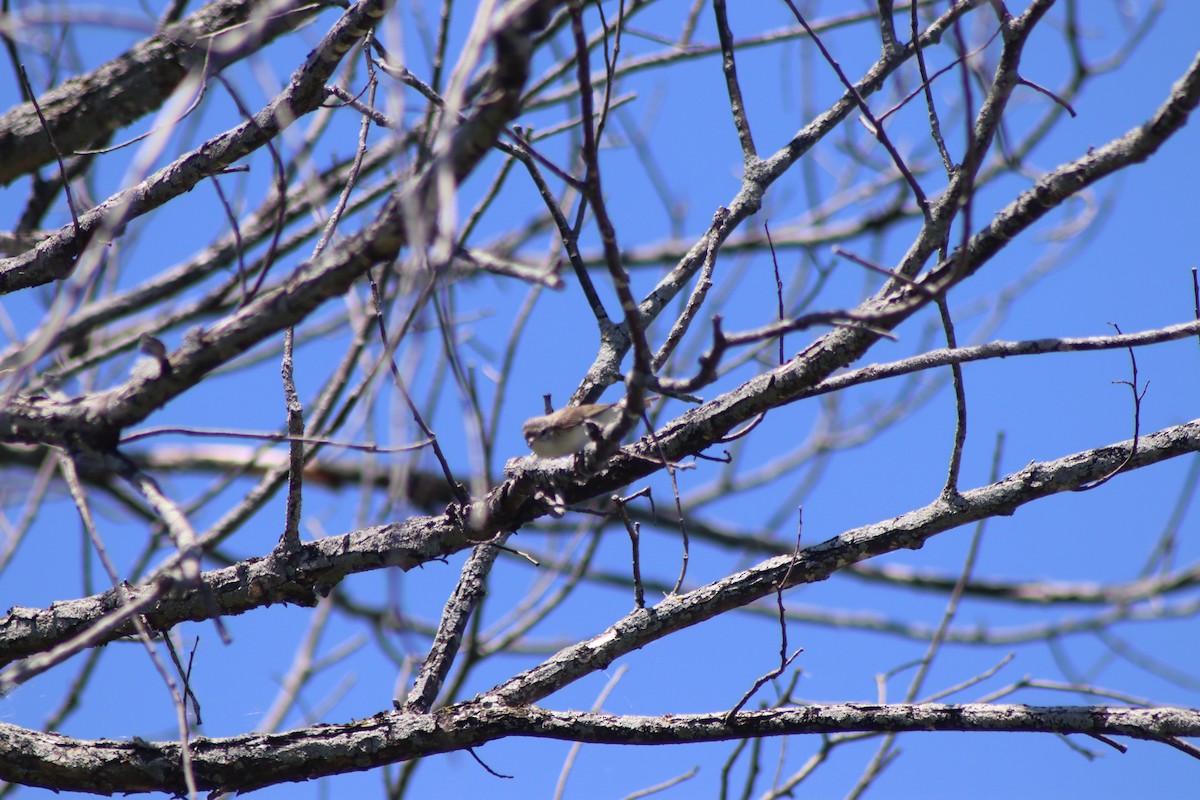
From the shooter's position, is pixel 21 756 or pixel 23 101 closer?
pixel 21 756

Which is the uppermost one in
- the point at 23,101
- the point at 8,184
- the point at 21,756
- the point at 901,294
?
the point at 23,101

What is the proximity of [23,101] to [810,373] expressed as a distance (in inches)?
122

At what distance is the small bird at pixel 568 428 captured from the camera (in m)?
2.94

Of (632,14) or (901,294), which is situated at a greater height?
(632,14)

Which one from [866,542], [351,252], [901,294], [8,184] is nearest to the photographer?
[351,252]

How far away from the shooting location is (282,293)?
1.73 meters

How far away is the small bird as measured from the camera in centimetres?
294

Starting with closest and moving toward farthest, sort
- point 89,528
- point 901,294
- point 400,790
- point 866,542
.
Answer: point 89,528 < point 901,294 < point 866,542 < point 400,790

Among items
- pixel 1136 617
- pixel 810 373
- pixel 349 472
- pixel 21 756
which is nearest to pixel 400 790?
pixel 21 756

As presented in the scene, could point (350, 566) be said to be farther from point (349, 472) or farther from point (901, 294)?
point (349, 472)

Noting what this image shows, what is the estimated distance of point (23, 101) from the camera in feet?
11.7

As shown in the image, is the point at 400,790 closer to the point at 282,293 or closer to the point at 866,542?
the point at 866,542

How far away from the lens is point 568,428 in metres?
3.11

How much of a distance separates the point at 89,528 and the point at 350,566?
0.80m
